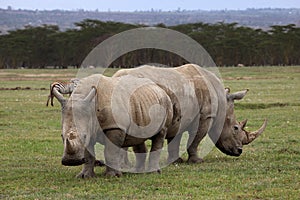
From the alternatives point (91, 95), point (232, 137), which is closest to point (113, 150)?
point (91, 95)

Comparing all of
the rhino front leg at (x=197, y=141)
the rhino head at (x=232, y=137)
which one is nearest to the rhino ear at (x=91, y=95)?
the rhino front leg at (x=197, y=141)

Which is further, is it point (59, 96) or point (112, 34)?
point (112, 34)

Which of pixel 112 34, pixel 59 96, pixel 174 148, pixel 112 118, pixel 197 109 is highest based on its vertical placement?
pixel 59 96

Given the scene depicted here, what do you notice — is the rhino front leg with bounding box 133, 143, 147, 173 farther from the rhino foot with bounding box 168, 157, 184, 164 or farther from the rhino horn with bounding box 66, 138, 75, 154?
the rhino horn with bounding box 66, 138, 75, 154

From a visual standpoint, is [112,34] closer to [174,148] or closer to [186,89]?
[174,148]

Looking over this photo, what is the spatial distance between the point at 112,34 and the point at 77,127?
69.1m

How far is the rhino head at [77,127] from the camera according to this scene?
35.5ft

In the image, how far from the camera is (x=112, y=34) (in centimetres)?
7975

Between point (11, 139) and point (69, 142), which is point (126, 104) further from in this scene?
point (11, 139)

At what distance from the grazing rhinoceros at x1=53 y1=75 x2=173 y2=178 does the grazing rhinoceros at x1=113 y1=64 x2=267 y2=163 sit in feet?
1.67

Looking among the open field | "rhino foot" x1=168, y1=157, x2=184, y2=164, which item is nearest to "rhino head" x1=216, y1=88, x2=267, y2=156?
the open field

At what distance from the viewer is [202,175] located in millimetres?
12383

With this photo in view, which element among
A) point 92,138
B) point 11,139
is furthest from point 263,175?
point 11,139

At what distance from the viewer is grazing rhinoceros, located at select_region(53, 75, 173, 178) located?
437 inches
